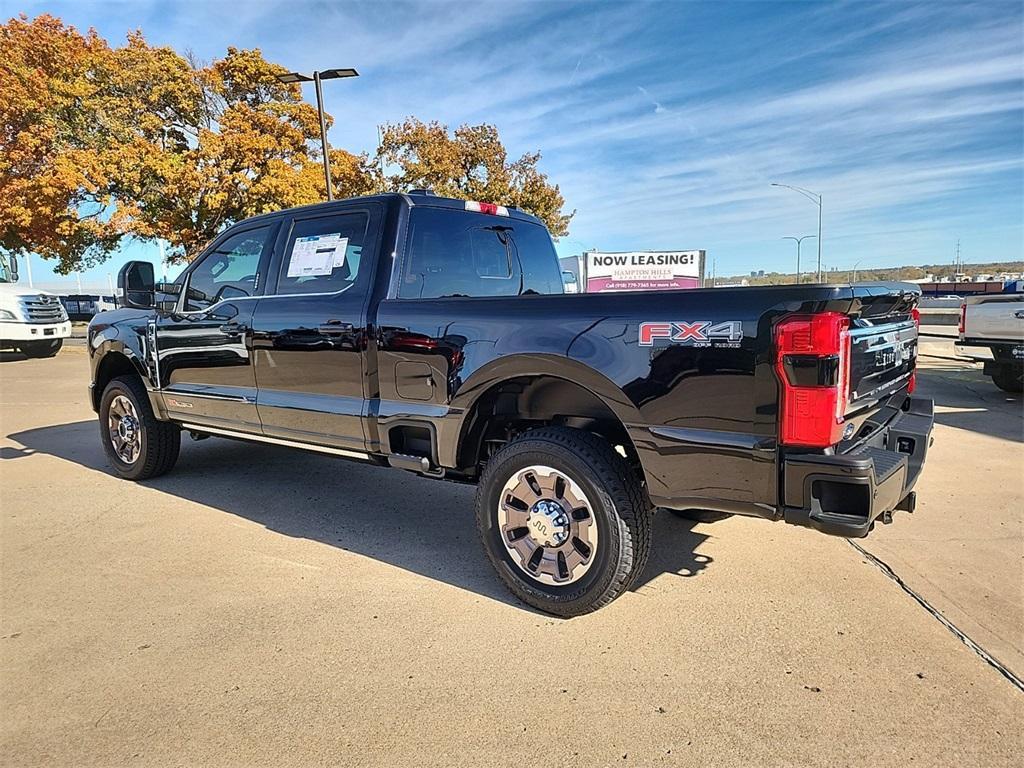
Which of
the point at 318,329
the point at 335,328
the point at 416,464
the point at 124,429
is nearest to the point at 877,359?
the point at 416,464

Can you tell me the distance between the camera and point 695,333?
2.61m

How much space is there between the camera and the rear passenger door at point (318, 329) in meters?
3.81

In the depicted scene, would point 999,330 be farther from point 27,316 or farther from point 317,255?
point 27,316

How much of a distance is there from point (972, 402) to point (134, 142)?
20.8m

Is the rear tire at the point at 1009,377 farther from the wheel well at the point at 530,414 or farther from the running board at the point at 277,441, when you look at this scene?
the running board at the point at 277,441

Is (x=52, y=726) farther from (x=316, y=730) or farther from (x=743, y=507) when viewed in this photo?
(x=743, y=507)

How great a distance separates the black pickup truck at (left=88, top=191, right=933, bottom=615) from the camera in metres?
2.47

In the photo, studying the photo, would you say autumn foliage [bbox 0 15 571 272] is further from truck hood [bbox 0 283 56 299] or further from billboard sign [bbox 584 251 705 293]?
billboard sign [bbox 584 251 705 293]

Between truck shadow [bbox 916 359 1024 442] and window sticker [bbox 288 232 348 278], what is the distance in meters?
6.41

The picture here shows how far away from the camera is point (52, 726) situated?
2.43 m

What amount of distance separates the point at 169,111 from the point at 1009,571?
2358 centimetres

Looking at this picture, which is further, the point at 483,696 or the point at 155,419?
the point at 155,419

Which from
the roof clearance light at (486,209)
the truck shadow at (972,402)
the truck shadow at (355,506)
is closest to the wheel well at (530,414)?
the truck shadow at (355,506)

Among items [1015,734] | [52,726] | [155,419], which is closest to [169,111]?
[155,419]
